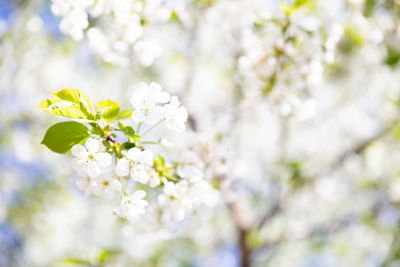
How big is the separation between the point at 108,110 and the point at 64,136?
13 cm

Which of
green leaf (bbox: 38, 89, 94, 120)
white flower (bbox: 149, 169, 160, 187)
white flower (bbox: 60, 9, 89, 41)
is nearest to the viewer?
green leaf (bbox: 38, 89, 94, 120)

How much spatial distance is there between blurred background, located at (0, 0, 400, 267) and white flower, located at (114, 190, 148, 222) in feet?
1.41

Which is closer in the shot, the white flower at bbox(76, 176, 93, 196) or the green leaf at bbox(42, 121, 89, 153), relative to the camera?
the green leaf at bbox(42, 121, 89, 153)

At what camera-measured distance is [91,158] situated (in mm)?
919

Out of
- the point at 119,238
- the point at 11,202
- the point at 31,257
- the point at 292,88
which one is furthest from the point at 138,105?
the point at 31,257

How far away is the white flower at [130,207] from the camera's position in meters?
0.96

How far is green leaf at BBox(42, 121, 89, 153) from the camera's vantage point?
91 cm

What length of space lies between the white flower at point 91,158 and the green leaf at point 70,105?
0.07 m

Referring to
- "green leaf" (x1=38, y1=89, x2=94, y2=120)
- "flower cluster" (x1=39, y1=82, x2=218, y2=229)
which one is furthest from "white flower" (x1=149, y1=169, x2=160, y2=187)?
"green leaf" (x1=38, y1=89, x2=94, y2=120)

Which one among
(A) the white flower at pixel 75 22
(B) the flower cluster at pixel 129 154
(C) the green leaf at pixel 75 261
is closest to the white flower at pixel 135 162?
(B) the flower cluster at pixel 129 154

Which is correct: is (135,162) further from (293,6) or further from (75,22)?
(293,6)

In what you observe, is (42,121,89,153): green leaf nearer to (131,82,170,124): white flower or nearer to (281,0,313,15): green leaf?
(131,82,170,124): white flower

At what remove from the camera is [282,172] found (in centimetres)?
297

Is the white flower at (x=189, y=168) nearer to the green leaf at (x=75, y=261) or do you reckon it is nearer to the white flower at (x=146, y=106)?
the white flower at (x=146, y=106)
